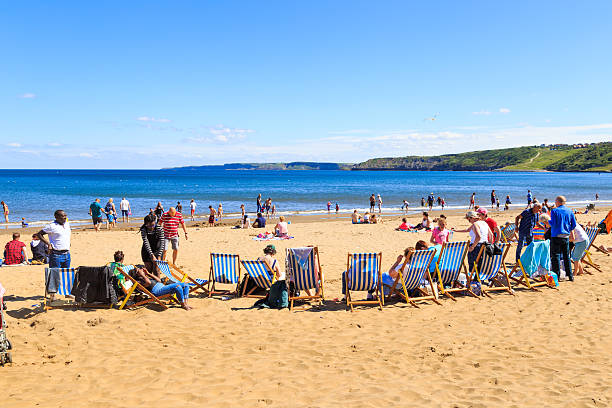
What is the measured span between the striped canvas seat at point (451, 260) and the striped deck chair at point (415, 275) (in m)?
0.30

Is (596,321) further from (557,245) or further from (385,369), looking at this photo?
(385,369)

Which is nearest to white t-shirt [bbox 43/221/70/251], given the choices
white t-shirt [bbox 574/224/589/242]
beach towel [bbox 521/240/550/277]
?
beach towel [bbox 521/240/550/277]

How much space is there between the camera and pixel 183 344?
18.4 ft

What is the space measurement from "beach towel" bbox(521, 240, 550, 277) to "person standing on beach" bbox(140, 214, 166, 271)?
6919 mm

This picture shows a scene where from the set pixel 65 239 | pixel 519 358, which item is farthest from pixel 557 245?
pixel 65 239

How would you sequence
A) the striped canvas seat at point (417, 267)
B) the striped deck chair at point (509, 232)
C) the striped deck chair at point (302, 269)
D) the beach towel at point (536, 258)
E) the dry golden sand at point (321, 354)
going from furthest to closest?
the striped deck chair at point (509, 232)
the beach towel at point (536, 258)
the striped deck chair at point (302, 269)
the striped canvas seat at point (417, 267)
the dry golden sand at point (321, 354)

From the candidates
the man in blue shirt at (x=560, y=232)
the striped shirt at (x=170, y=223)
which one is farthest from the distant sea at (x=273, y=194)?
the man in blue shirt at (x=560, y=232)

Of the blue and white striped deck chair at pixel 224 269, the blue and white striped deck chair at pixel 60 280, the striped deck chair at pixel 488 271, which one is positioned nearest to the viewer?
the blue and white striped deck chair at pixel 60 280

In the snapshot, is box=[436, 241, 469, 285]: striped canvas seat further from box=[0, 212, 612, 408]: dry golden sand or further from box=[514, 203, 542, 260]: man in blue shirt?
box=[514, 203, 542, 260]: man in blue shirt

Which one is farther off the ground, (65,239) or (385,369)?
(65,239)

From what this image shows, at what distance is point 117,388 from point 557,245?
26.4 ft

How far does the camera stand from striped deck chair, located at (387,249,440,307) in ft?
22.9

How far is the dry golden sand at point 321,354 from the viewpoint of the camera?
4125mm

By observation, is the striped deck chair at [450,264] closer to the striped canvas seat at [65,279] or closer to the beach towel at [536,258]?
the beach towel at [536,258]
